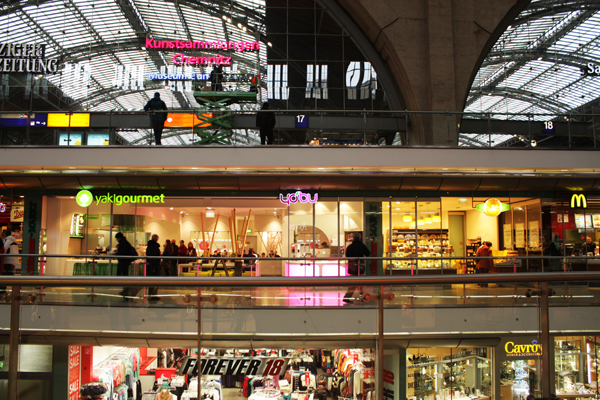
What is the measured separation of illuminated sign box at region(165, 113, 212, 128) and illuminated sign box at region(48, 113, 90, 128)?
271 centimetres

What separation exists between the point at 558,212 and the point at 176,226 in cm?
1389

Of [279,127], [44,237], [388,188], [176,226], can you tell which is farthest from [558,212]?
[44,237]

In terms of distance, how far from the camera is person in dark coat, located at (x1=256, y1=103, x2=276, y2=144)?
47.7 feet

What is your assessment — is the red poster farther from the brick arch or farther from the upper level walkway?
the brick arch

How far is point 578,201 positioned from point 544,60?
18.1 ft

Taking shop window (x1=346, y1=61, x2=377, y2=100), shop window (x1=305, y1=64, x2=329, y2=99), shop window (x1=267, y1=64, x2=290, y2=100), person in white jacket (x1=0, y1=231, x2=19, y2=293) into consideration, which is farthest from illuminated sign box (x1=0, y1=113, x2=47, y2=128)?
shop window (x1=346, y1=61, x2=377, y2=100)

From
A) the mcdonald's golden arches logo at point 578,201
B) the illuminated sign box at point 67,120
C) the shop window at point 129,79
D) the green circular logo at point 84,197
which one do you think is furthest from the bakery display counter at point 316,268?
the mcdonald's golden arches logo at point 578,201

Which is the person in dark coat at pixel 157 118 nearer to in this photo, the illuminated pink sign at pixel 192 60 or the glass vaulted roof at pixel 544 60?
the illuminated pink sign at pixel 192 60

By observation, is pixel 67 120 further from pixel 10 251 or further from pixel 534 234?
pixel 534 234

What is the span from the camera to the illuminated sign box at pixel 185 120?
14.2m

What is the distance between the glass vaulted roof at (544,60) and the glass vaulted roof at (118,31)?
28.9 feet

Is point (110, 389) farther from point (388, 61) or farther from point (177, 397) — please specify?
point (388, 61)

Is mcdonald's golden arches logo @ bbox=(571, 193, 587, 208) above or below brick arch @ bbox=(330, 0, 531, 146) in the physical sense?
below

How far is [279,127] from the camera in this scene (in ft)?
49.8
